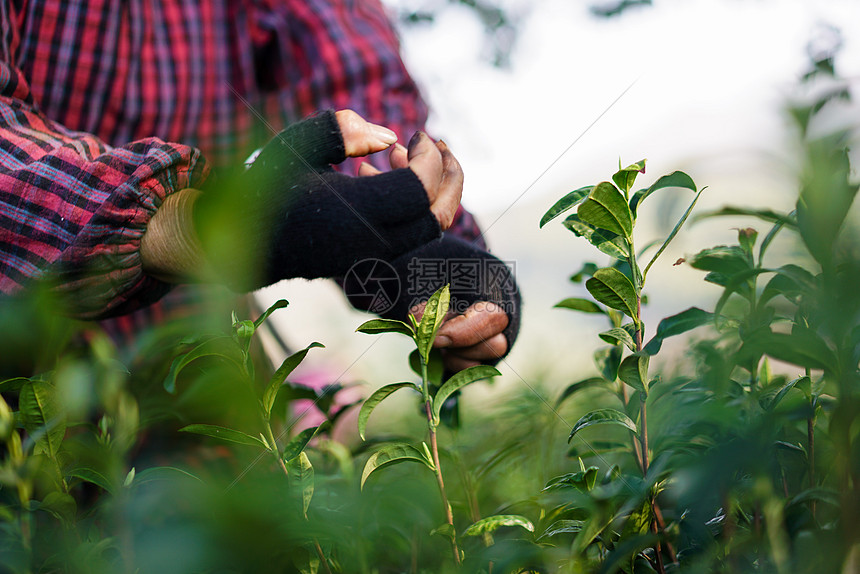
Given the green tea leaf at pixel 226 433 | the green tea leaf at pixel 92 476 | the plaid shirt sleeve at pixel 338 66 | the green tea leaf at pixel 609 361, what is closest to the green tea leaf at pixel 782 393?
the green tea leaf at pixel 609 361

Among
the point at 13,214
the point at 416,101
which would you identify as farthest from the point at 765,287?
the point at 416,101

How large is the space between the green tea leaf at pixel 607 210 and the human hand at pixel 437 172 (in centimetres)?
28

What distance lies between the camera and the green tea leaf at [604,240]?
0.42 m

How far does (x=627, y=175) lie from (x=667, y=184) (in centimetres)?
3

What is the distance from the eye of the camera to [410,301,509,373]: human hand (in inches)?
30.4

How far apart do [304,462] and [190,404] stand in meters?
0.16

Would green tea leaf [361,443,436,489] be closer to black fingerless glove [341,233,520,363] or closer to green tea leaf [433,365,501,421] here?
green tea leaf [433,365,501,421]

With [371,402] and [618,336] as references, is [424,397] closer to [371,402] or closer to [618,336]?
[371,402]

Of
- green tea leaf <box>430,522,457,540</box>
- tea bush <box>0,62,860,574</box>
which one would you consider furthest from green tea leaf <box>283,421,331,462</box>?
green tea leaf <box>430,522,457,540</box>

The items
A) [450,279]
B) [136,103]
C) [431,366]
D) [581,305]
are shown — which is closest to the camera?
[581,305]

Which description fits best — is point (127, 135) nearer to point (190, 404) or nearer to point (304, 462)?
point (190, 404)

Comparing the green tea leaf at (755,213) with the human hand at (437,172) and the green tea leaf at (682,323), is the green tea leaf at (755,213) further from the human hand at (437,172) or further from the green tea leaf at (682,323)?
the human hand at (437,172)

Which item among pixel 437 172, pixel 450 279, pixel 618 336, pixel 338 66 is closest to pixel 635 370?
pixel 618 336

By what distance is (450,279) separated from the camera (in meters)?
0.88
